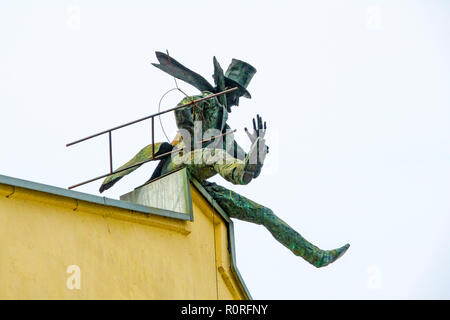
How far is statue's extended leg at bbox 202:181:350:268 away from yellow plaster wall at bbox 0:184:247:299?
307mm

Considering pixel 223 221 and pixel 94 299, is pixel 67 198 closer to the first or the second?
pixel 94 299

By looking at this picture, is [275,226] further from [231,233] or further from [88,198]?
[88,198]

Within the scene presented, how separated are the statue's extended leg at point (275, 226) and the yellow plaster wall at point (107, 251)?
1.01 feet

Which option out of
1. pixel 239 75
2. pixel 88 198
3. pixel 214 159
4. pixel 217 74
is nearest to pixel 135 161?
pixel 214 159

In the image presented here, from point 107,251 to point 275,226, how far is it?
2.88m

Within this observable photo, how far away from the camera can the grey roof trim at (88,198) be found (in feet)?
48.0

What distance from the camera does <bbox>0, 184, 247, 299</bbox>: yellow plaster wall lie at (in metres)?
14.5

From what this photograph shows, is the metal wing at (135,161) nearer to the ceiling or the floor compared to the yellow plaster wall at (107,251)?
nearer to the ceiling

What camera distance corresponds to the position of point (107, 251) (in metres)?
15.5

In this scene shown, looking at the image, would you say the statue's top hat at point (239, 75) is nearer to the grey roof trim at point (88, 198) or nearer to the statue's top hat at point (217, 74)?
the statue's top hat at point (217, 74)

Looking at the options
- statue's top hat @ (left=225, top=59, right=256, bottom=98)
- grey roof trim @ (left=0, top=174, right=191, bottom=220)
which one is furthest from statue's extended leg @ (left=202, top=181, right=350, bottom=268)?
statue's top hat @ (left=225, top=59, right=256, bottom=98)

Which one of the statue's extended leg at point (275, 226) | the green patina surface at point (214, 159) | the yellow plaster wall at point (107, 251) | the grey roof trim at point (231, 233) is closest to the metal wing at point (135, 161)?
the green patina surface at point (214, 159)
